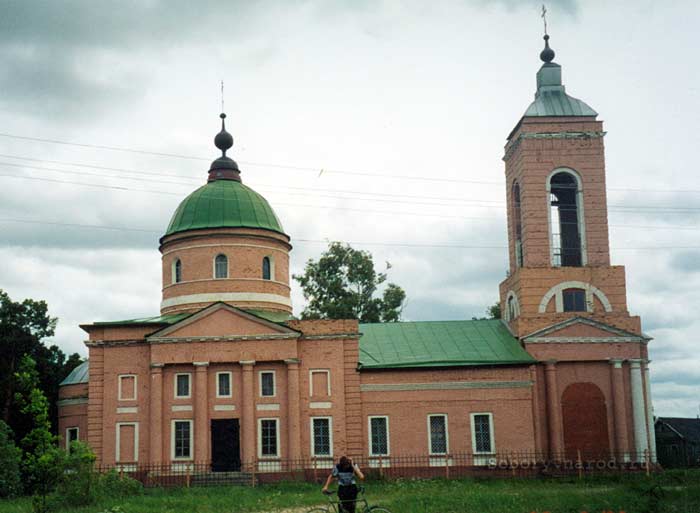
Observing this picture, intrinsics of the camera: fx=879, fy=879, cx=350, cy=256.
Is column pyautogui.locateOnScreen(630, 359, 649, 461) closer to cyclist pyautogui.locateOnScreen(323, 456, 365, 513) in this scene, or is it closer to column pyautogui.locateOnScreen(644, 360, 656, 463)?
column pyautogui.locateOnScreen(644, 360, 656, 463)

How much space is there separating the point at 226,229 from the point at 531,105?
13.1 m

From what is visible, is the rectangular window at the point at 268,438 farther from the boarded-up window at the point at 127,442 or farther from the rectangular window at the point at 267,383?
the boarded-up window at the point at 127,442

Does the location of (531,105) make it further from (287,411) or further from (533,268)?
(287,411)

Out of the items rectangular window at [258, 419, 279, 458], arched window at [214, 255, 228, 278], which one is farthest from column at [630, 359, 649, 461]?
arched window at [214, 255, 228, 278]

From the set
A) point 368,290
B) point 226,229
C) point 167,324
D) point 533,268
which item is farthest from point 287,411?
point 368,290

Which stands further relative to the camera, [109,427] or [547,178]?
[547,178]

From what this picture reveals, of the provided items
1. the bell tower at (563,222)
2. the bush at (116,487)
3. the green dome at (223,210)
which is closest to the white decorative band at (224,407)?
the bush at (116,487)

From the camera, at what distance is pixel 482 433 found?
32.0 metres

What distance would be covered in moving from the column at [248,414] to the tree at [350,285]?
1626cm

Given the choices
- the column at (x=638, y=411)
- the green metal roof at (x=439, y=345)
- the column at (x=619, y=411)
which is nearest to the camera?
the column at (x=619, y=411)

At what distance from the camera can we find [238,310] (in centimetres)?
3181

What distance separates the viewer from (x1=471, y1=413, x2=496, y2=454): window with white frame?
105ft

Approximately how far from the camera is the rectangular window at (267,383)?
104 feet

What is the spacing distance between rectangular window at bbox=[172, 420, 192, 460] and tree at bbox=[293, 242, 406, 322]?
16841 millimetres
